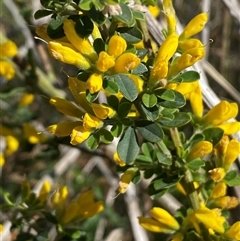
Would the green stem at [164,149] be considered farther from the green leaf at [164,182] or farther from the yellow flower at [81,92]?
the yellow flower at [81,92]

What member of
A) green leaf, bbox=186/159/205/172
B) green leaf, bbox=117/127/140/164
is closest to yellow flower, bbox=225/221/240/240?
green leaf, bbox=186/159/205/172

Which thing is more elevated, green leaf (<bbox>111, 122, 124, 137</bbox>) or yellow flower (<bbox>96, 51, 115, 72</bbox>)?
yellow flower (<bbox>96, 51, 115, 72</bbox>)

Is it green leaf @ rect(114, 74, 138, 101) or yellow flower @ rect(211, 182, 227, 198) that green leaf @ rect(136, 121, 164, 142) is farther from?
yellow flower @ rect(211, 182, 227, 198)

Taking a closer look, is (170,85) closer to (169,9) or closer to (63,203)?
(169,9)

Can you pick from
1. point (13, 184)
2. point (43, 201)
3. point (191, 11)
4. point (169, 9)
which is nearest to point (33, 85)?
point (43, 201)

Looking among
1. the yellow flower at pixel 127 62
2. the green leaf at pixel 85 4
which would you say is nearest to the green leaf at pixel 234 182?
the yellow flower at pixel 127 62

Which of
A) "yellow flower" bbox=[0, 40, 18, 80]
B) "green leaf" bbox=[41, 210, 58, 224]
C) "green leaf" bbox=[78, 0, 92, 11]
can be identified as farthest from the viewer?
"yellow flower" bbox=[0, 40, 18, 80]
